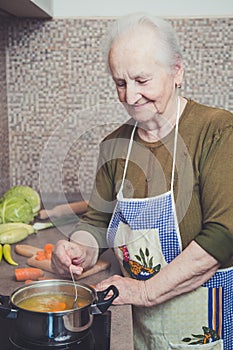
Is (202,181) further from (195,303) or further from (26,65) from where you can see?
(26,65)

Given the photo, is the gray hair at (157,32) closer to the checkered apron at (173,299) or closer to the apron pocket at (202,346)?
the checkered apron at (173,299)

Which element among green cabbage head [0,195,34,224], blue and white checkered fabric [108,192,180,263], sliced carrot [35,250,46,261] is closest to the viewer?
blue and white checkered fabric [108,192,180,263]

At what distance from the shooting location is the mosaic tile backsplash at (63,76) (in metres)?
2.12

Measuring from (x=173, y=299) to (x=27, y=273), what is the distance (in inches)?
15.5

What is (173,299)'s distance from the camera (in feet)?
4.36

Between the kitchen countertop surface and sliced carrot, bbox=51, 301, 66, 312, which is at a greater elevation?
sliced carrot, bbox=51, 301, 66, 312

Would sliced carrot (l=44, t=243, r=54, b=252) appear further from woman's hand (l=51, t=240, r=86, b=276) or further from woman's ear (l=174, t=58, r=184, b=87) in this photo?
woman's ear (l=174, t=58, r=184, b=87)

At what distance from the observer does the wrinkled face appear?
1204 millimetres

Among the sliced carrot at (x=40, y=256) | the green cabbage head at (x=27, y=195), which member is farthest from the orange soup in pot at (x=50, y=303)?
the green cabbage head at (x=27, y=195)

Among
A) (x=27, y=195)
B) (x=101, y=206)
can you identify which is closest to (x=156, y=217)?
(x=101, y=206)

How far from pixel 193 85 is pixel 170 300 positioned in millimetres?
1083

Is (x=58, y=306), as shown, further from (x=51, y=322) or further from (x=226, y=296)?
(x=226, y=296)

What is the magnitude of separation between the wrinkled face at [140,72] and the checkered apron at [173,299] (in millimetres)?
118

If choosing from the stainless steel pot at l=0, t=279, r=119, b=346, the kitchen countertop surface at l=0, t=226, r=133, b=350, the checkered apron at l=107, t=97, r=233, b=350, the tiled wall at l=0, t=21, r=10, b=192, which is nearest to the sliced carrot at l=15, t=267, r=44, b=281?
the kitchen countertop surface at l=0, t=226, r=133, b=350
